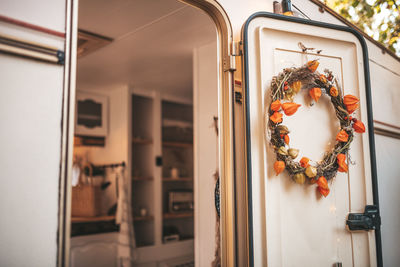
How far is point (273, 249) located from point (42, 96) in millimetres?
1313

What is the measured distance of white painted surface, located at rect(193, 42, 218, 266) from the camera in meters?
3.08

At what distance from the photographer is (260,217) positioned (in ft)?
5.87

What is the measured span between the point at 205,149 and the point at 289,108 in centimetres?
154

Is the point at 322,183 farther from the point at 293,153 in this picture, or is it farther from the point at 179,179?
the point at 179,179

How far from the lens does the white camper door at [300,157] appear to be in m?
1.81

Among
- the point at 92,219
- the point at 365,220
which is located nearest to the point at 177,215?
the point at 92,219

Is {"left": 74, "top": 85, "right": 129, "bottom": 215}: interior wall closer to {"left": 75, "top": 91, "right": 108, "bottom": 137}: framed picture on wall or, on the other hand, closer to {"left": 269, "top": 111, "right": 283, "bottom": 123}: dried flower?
{"left": 75, "top": 91, "right": 108, "bottom": 137}: framed picture on wall

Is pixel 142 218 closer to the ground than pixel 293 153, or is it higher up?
closer to the ground

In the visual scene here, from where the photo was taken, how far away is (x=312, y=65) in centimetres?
195

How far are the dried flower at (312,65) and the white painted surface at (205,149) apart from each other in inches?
50.6

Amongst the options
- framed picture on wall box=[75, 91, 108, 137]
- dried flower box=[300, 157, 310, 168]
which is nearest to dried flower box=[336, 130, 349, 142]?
dried flower box=[300, 157, 310, 168]

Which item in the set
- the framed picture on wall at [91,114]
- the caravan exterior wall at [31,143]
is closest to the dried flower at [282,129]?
the caravan exterior wall at [31,143]

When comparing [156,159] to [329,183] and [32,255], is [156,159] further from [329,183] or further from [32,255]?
[32,255]

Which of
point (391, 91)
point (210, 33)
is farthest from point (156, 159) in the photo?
point (391, 91)
